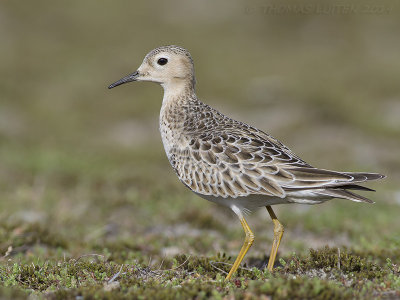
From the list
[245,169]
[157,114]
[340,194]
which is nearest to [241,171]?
[245,169]

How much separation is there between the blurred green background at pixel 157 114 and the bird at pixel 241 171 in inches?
70.8

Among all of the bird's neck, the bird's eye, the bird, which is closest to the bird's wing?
the bird

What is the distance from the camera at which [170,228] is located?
409 inches

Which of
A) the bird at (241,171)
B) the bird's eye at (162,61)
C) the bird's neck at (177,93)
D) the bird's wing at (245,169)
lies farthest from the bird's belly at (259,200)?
the bird's eye at (162,61)

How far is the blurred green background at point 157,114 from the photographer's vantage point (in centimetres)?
1016

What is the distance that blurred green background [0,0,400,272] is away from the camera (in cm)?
1016

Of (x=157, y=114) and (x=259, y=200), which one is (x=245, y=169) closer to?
(x=259, y=200)

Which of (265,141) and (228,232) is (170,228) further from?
(265,141)

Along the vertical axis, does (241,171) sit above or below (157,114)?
below

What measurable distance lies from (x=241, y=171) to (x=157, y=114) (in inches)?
755

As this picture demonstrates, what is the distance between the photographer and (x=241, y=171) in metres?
6.56

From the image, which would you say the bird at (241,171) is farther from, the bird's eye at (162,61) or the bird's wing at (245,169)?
the bird's eye at (162,61)

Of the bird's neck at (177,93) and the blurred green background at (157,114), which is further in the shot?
the blurred green background at (157,114)

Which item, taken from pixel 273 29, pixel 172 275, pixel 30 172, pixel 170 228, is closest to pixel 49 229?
pixel 170 228
